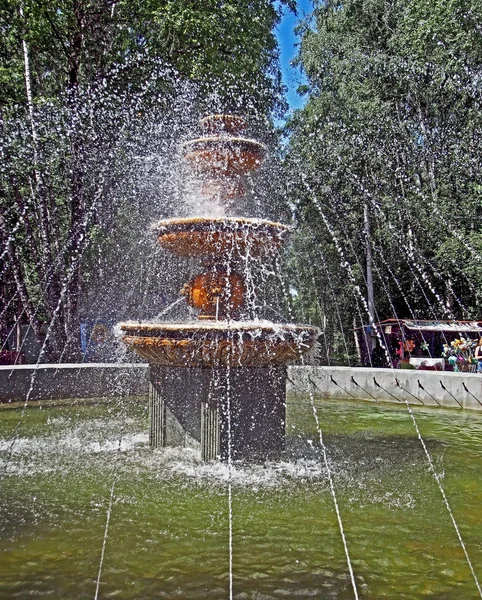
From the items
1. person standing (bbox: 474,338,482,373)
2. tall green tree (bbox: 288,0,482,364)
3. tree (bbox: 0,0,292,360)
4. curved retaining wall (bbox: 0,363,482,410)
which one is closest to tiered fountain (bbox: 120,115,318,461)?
curved retaining wall (bbox: 0,363,482,410)

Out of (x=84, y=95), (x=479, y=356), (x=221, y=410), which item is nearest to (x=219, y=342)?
(x=221, y=410)

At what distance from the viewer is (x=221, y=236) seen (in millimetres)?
6789

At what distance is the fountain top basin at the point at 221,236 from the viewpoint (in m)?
6.71

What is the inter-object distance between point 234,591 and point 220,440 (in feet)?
8.71

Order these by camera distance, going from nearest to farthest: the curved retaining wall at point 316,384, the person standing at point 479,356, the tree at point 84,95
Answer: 1. the curved retaining wall at point 316,384
2. the person standing at point 479,356
3. the tree at point 84,95

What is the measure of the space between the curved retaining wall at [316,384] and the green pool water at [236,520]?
293 cm

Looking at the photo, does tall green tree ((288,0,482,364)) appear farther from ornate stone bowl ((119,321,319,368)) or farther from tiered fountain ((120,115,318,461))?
ornate stone bowl ((119,321,319,368))

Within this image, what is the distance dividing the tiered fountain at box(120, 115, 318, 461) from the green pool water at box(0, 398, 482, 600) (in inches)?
12.3

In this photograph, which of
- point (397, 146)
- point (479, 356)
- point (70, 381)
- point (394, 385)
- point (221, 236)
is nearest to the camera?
point (221, 236)

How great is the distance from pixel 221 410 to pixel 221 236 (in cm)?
187

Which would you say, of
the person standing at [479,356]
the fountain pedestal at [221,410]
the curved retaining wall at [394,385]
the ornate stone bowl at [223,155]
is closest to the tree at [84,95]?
the curved retaining wall at [394,385]

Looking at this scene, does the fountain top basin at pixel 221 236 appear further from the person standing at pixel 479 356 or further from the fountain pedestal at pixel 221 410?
the person standing at pixel 479 356

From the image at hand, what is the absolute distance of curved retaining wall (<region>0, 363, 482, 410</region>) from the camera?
35.0 feet

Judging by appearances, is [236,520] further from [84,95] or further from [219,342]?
[84,95]
